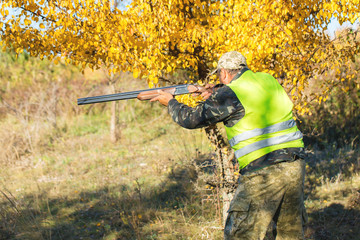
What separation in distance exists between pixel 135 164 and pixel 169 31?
493 centimetres

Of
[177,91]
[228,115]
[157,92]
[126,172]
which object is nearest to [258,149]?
[228,115]

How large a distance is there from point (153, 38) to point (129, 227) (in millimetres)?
2781

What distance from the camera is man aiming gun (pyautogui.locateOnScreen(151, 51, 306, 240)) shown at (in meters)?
2.44

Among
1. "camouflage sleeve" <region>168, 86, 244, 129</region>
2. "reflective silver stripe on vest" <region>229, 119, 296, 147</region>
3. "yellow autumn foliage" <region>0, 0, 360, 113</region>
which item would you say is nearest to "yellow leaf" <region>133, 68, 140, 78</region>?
"yellow autumn foliage" <region>0, 0, 360, 113</region>

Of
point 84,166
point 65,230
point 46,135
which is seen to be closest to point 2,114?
point 46,135

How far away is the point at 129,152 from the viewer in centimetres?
873

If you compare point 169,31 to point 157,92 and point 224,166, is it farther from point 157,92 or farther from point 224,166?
point 224,166

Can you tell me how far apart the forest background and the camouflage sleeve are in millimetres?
794

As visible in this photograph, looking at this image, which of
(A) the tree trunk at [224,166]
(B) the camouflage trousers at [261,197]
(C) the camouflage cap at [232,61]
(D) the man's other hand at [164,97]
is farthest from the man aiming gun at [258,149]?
(A) the tree trunk at [224,166]

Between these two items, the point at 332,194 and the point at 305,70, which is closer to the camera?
the point at 305,70

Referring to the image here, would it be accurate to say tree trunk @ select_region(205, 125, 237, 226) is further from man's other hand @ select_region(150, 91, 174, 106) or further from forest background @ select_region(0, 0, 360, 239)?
man's other hand @ select_region(150, 91, 174, 106)

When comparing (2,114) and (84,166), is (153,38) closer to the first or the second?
(84,166)

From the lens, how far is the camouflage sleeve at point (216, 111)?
2.44m

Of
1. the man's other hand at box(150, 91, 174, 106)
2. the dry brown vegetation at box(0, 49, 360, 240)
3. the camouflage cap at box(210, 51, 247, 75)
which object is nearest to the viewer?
the camouflage cap at box(210, 51, 247, 75)
